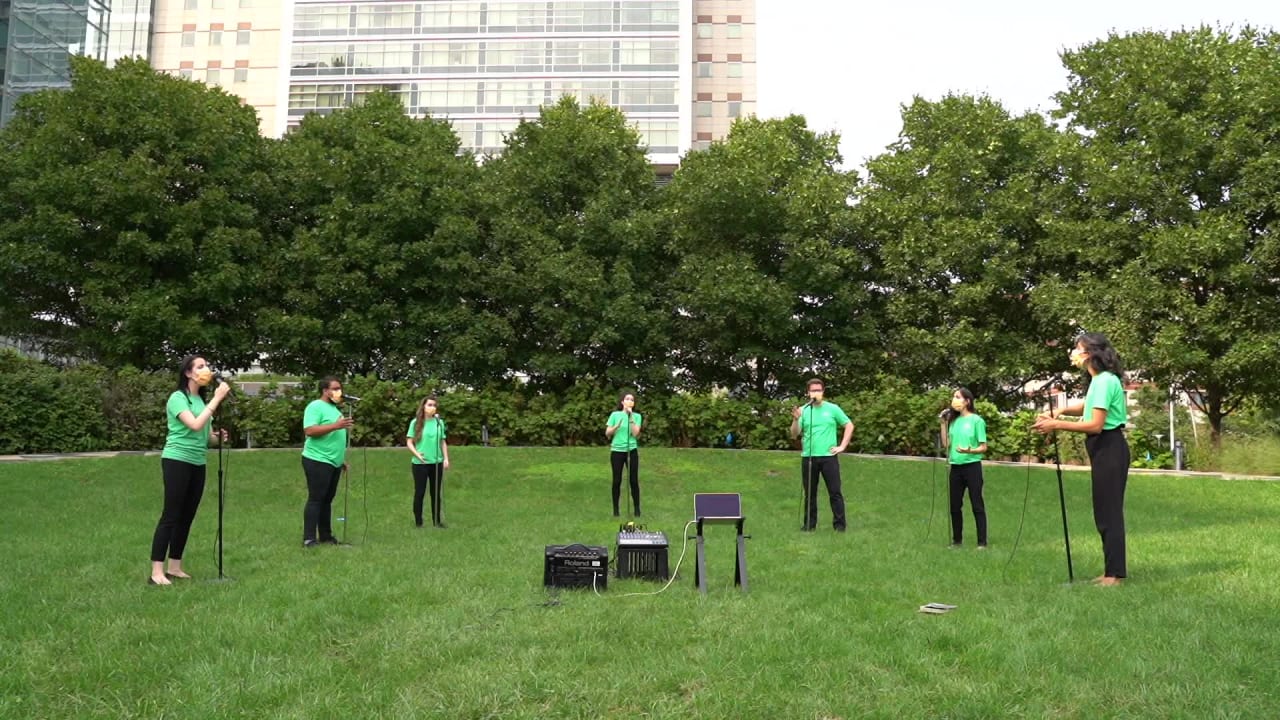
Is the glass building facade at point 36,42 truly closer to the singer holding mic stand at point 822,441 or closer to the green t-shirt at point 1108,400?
the singer holding mic stand at point 822,441

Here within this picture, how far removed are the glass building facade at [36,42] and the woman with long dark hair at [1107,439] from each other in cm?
5001

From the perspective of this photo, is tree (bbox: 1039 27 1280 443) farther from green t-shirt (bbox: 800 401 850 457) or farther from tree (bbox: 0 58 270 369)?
Answer: tree (bbox: 0 58 270 369)

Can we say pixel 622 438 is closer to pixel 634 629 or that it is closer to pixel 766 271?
pixel 634 629

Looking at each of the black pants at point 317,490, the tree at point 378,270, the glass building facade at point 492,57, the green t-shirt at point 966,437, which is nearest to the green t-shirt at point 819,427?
the green t-shirt at point 966,437

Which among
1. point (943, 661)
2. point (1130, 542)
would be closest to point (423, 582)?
point (943, 661)

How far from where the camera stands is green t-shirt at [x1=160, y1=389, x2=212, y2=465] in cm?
816

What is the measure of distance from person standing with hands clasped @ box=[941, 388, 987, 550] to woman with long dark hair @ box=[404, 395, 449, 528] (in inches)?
287

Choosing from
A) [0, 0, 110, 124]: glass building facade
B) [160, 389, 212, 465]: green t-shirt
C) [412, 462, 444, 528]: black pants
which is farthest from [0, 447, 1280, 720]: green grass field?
[0, 0, 110, 124]: glass building facade

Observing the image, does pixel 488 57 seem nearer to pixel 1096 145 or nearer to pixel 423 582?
pixel 1096 145

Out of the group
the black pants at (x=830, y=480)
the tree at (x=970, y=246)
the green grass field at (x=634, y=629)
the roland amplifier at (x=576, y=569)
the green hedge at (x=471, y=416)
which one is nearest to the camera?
the green grass field at (x=634, y=629)

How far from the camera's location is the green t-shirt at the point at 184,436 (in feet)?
26.8

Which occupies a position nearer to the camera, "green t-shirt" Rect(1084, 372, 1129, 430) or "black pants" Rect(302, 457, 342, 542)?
"green t-shirt" Rect(1084, 372, 1129, 430)

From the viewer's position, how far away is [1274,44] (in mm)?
26781

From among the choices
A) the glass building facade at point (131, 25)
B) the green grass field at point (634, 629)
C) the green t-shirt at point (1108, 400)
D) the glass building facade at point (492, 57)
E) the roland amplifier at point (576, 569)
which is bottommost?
the green grass field at point (634, 629)
